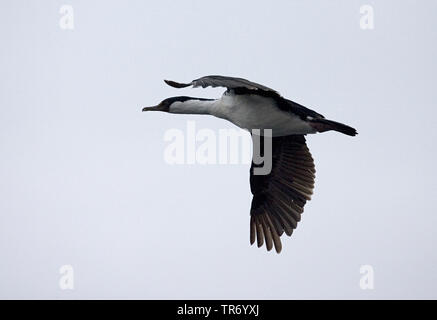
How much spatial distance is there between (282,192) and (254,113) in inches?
71.4

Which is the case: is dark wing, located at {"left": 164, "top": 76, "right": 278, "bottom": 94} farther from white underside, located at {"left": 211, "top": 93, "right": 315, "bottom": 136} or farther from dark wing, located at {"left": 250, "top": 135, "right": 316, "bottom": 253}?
dark wing, located at {"left": 250, "top": 135, "right": 316, "bottom": 253}

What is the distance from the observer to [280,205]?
514 inches

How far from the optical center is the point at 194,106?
40.2 ft

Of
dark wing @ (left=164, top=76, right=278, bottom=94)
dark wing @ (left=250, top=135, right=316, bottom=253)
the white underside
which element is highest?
dark wing @ (left=164, top=76, right=278, bottom=94)

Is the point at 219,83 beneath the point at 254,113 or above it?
above

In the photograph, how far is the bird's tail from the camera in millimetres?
11570

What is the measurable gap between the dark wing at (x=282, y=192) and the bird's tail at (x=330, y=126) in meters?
1.08

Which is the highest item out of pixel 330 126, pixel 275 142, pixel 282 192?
pixel 330 126

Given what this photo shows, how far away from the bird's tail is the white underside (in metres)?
0.11

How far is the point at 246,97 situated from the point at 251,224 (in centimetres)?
234

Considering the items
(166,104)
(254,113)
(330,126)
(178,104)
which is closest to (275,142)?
(254,113)

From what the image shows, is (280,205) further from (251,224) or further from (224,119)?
(224,119)

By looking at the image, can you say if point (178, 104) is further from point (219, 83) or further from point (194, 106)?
point (219, 83)

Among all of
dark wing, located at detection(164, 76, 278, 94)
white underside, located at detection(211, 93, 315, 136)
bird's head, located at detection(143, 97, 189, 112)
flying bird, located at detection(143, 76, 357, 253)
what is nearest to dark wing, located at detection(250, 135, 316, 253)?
flying bird, located at detection(143, 76, 357, 253)
